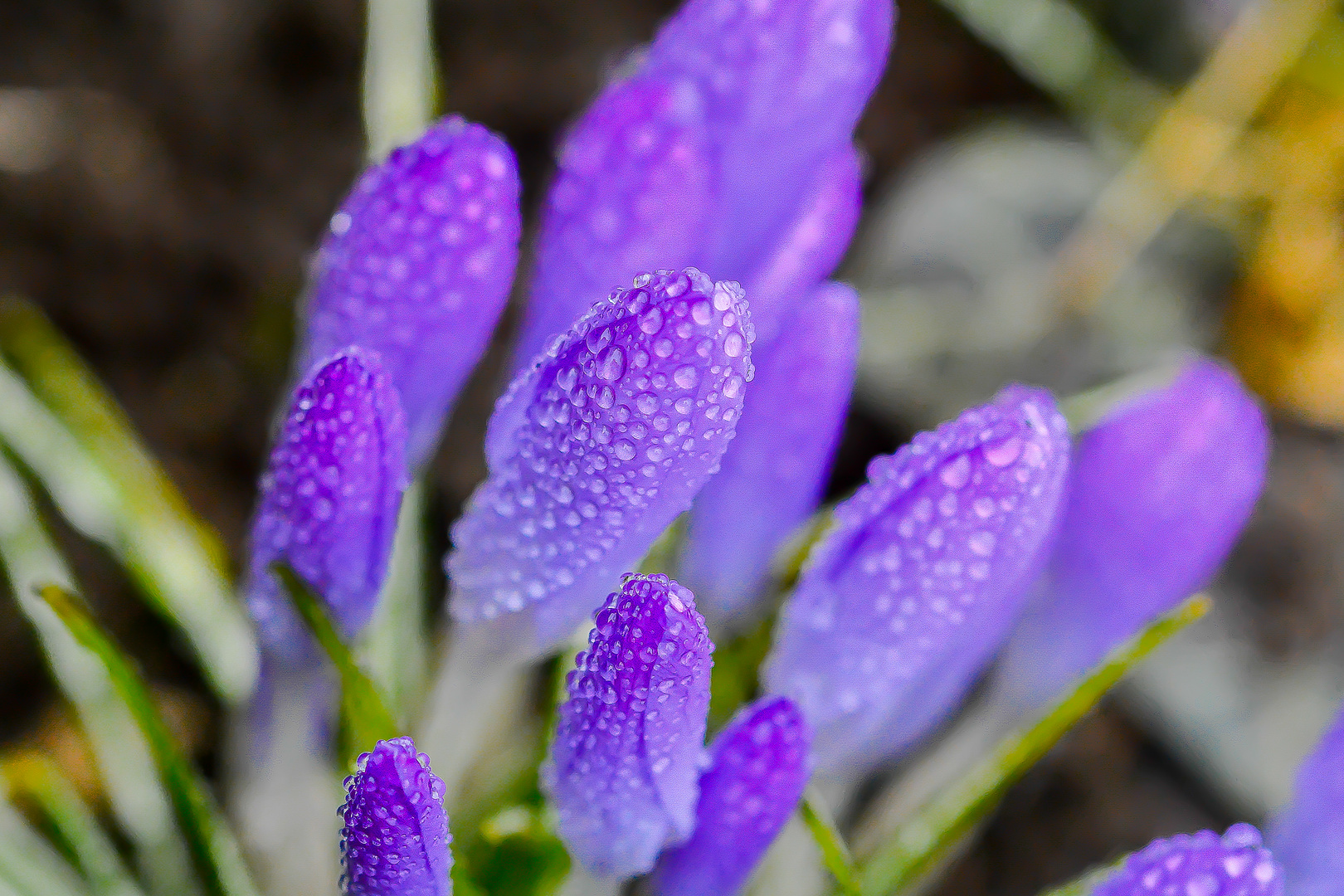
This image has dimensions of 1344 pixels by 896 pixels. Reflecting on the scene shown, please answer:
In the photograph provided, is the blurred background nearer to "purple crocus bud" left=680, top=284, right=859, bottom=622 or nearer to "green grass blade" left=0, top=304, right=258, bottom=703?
"green grass blade" left=0, top=304, right=258, bottom=703

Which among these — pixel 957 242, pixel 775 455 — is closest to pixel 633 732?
pixel 775 455

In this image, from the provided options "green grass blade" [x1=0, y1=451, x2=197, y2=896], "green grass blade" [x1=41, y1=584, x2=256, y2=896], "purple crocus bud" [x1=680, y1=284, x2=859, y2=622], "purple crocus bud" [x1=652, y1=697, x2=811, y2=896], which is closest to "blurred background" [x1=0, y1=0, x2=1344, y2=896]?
"green grass blade" [x1=0, y1=451, x2=197, y2=896]

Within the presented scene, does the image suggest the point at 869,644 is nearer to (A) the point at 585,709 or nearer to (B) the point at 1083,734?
(A) the point at 585,709

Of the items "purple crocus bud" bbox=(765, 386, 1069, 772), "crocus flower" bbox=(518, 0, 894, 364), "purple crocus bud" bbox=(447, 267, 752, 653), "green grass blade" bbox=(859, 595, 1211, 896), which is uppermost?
"crocus flower" bbox=(518, 0, 894, 364)

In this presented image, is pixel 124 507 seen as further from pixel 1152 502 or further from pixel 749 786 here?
pixel 1152 502

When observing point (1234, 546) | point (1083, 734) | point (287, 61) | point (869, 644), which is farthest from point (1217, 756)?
point (287, 61)

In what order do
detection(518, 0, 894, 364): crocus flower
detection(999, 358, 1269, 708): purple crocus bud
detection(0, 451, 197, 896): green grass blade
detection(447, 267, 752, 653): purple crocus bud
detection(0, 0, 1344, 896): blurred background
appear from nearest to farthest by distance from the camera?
detection(447, 267, 752, 653): purple crocus bud → detection(518, 0, 894, 364): crocus flower → detection(999, 358, 1269, 708): purple crocus bud → detection(0, 451, 197, 896): green grass blade → detection(0, 0, 1344, 896): blurred background

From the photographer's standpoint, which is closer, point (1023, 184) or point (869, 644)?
point (869, 644)

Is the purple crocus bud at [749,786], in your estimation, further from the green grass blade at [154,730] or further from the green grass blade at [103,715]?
the green grass blade at [103,715]
